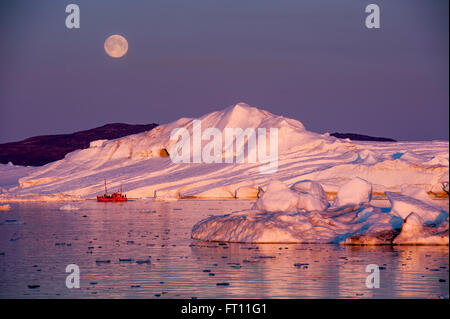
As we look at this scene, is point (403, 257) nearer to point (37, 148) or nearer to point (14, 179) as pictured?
point (14, 179)

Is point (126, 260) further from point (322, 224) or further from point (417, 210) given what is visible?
point (417, 210)

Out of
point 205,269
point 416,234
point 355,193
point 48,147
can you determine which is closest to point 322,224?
point 355,193

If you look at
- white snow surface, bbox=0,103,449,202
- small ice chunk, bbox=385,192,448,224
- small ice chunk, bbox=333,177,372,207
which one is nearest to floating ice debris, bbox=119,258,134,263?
small ice chunk, bbox=385,192,448,224

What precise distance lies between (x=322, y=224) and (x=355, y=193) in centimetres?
259

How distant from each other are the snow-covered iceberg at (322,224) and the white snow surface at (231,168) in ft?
89.4

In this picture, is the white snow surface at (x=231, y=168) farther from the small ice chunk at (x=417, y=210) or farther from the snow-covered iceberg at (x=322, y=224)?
the small ice chunk at (x=417, y=210)

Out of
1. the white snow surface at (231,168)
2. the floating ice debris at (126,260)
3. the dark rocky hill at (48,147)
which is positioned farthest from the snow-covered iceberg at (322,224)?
the dark rocky hill at (48,147)

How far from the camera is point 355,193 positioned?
23250 millimetres

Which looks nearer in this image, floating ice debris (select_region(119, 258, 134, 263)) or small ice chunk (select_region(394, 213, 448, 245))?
floating ice debris (select_region(119, 258, 134, 263))

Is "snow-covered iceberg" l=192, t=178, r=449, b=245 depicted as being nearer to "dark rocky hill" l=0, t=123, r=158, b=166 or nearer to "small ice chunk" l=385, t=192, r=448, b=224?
"small ice chunk" l=385, t=192, r=448, b=224

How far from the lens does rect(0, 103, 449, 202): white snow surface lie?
51663 millimetres

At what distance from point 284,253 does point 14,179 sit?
59.3m

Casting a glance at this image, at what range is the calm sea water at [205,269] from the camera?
13344 mm

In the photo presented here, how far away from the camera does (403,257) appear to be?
17438mm
